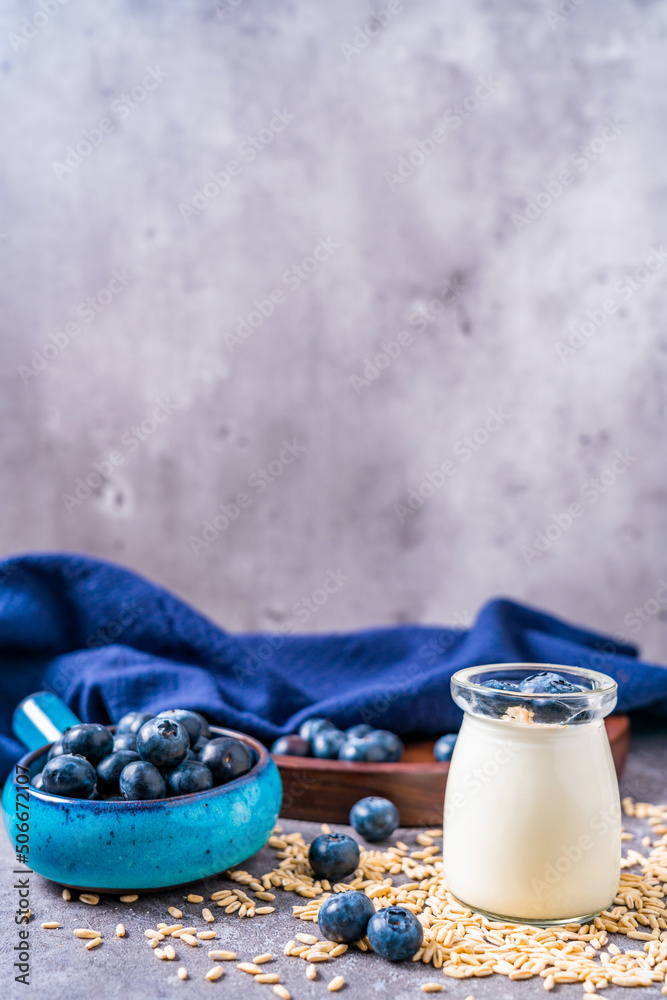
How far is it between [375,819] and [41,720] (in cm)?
47

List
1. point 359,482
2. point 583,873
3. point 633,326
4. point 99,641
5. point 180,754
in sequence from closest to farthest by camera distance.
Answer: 1. point 583,873
2. point 180,754
3. point 99,641
4. point 633,326
5. point 359,482

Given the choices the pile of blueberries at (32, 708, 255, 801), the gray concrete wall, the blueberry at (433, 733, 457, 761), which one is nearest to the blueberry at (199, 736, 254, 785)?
the pile of blueberries at (32, 708, 255, 801)

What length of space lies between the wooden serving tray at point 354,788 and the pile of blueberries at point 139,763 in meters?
0.18

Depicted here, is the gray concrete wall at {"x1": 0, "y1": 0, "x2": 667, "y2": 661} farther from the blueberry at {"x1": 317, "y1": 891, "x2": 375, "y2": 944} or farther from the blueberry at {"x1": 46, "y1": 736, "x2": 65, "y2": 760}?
the blueberry at {"x1": 317, "y1": 891, "x2": 375, "y2": 944}

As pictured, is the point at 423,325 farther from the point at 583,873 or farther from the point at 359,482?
the point at 583,873

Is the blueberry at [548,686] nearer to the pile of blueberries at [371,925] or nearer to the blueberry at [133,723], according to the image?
the pile of blueberries at [371,925]

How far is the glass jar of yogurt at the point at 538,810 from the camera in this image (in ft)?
2.66

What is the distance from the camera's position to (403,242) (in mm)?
2354

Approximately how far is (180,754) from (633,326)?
1778mm

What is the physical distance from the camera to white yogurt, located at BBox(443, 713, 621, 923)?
81 centimetres

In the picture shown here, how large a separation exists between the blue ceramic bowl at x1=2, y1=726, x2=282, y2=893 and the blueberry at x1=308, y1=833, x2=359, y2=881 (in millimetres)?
93

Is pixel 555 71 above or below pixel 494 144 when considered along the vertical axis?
above

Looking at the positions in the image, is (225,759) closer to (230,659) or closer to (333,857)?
(333,857)

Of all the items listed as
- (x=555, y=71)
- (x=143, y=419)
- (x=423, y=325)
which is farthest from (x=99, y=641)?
(x=555, y=71)
